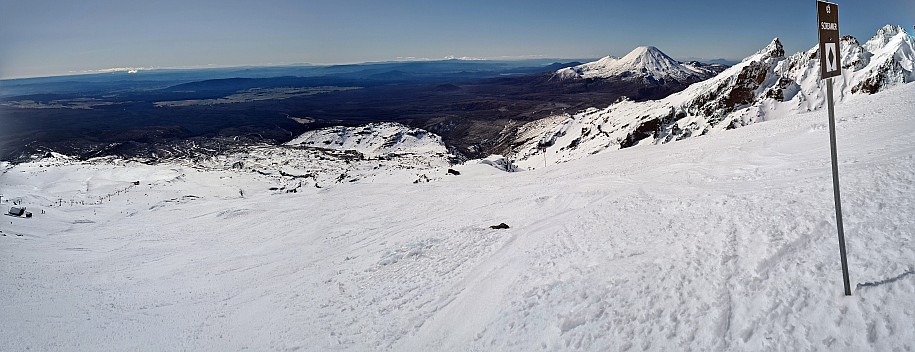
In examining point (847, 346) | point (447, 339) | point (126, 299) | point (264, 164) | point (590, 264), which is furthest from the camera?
point (264, 164)

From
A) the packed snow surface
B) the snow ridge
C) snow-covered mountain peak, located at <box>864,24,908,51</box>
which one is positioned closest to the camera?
the packed snow surface

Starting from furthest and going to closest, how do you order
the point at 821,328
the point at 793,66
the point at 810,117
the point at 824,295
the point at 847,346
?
the point at 793,66
the point at 810,117
the point at 824,295
the point at 821,328
the point at 847,346

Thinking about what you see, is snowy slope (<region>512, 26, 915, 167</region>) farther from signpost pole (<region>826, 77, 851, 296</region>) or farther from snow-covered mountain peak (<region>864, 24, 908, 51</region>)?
signpost pole (<region>826, 77, 851, 296</region>)

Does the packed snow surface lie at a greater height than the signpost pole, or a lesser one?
lesser

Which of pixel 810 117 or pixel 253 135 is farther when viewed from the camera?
pixel 253 135

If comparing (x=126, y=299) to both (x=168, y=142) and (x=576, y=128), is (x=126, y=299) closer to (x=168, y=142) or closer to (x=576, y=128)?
(x=576, y=128)

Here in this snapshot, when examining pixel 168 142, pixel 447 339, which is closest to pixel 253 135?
pixel 168 142

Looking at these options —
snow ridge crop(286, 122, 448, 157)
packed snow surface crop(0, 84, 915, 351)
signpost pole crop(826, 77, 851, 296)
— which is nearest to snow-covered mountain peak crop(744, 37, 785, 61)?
packed snow surface crop(0, 84, 915, 351)

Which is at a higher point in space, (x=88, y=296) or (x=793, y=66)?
(x=793, y=66)
